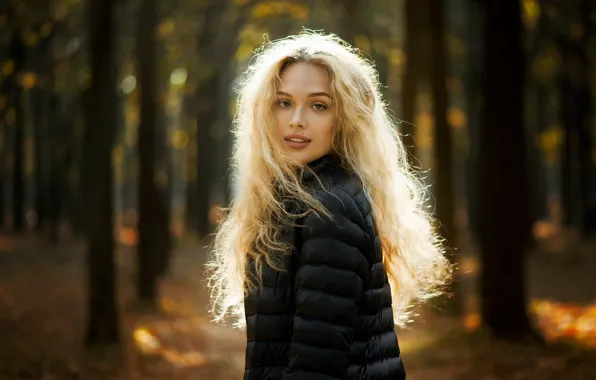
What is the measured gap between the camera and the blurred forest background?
10984 mm

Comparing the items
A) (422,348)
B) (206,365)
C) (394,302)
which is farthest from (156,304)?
(394,302)

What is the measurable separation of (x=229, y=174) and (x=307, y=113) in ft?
35.8

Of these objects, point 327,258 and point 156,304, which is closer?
point 327,258

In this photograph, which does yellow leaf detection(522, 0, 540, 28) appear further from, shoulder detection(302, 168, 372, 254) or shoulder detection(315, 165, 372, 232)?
shoulder detection(302, 168, 372, 254)

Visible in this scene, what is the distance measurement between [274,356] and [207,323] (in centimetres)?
1209

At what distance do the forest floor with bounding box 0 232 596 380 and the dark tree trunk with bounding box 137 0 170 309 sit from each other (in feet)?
2.08

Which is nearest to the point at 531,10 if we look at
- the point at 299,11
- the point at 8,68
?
the point at 299,11

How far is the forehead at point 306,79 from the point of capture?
315 cm

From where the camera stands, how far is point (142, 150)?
16.0 meters

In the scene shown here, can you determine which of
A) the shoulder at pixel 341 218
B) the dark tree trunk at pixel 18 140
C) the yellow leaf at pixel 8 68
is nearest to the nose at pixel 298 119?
the shoulder at pixel 341 218

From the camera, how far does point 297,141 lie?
3180mm

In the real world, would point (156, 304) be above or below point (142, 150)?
below

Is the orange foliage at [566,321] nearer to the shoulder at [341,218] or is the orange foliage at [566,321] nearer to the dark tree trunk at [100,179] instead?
the dark tree trunk at [100,179]

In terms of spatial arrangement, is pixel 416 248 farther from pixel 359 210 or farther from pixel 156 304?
pixel 156 304
